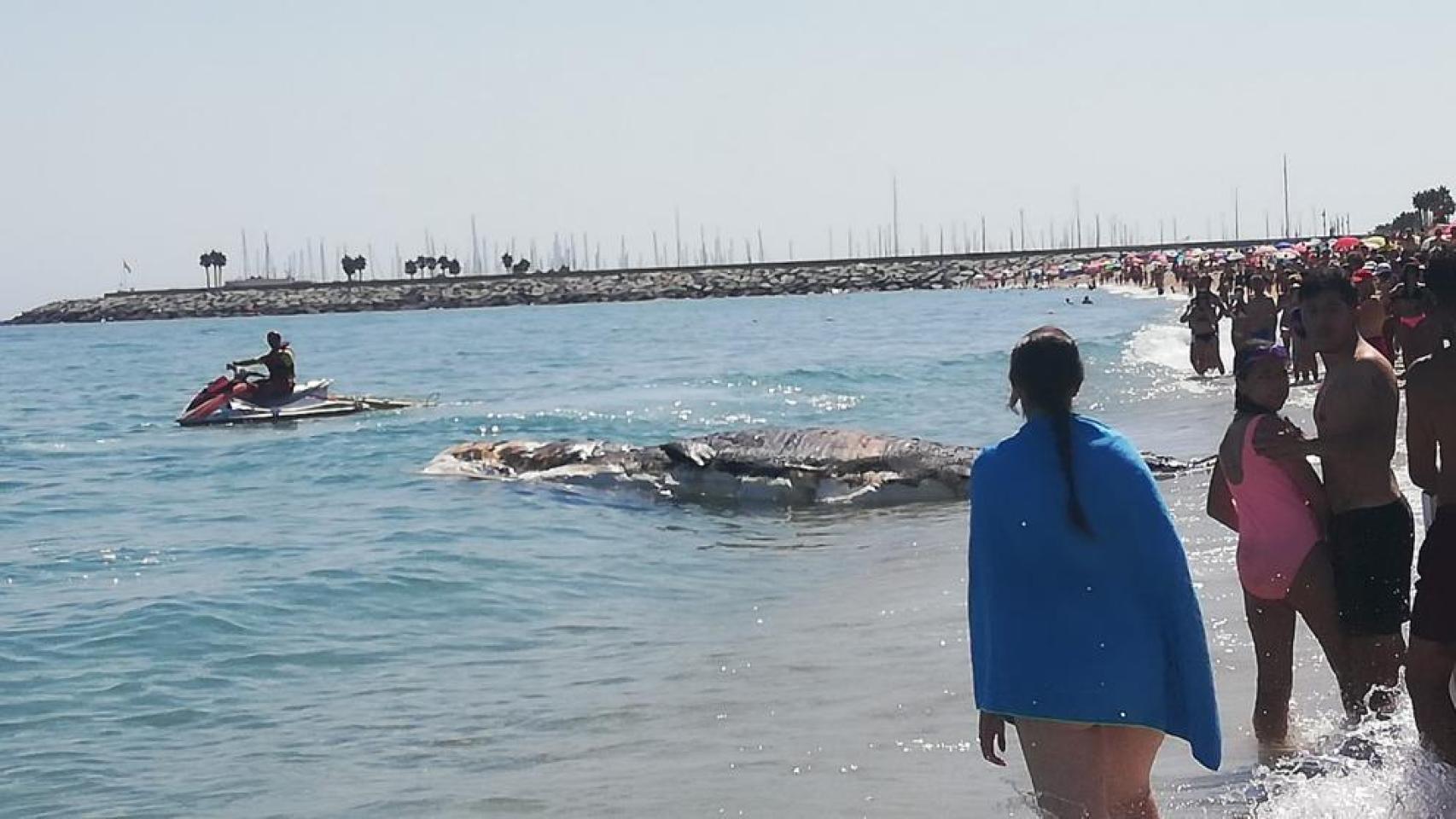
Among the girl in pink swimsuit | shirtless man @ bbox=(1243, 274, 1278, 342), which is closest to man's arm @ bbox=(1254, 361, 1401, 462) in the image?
the girl in pink swimsuit

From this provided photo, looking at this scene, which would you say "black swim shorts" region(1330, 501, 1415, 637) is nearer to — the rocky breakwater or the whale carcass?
the whale carcass

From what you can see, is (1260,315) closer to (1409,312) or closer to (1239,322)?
(1239,322)

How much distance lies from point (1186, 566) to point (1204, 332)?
77.4 ft

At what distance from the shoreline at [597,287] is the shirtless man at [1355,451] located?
11795 cm

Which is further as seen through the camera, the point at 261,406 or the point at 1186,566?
the point at 261,406

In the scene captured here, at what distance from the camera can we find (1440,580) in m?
4.85

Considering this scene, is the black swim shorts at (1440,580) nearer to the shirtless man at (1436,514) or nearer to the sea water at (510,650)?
the shirtless man at (1436,514)

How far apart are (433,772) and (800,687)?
178 centimetres

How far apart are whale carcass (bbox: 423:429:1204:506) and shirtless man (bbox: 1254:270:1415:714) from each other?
8.49m

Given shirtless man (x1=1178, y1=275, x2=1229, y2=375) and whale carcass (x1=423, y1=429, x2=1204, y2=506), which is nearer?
whale carcass (x1=423, y1=429, x2=1204, y2=506)

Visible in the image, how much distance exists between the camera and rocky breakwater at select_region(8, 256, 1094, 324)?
132 metres

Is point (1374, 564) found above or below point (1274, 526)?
below

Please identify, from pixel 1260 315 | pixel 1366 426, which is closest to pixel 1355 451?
pixel 1366 426

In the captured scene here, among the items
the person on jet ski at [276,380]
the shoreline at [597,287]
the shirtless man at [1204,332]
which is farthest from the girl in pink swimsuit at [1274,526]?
the shoreline at [597,287]
